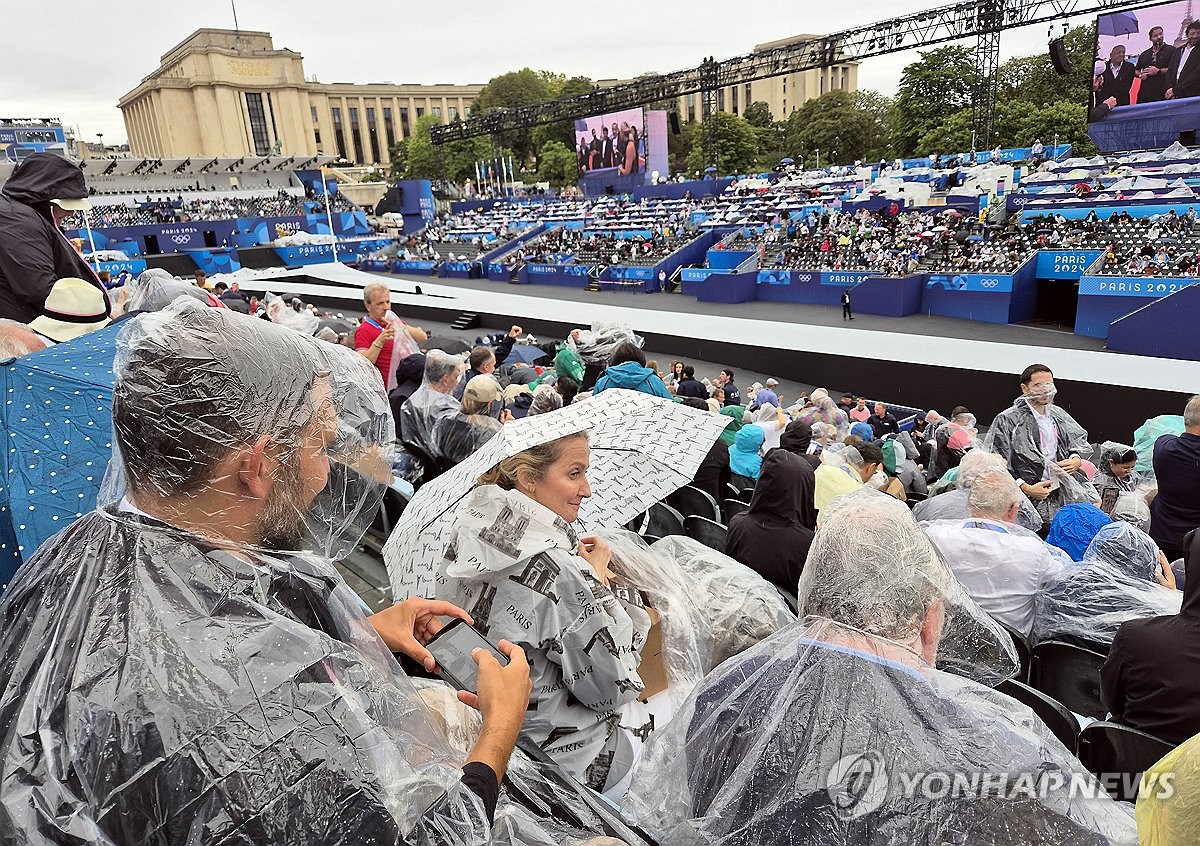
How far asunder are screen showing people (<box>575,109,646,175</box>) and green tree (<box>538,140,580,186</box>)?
380 inches

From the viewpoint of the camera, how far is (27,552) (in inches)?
54.9

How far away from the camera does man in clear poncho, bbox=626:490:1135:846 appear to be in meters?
1.08

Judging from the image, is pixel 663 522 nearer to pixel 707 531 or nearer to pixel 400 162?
pixel 707 531

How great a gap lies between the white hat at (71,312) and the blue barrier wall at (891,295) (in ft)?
46.7

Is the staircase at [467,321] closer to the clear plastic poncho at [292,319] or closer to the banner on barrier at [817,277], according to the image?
the clear plastic poncho at [292,319]

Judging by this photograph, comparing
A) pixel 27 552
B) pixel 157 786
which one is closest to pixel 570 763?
pixel 157 786

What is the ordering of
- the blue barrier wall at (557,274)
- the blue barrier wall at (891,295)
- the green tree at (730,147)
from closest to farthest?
1. the blue barrier wall at (891,295)
2. the blue barrier wall at (557,274)
3. the green tree at (730,147)

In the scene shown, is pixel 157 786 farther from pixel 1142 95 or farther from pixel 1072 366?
pixel 1142 95

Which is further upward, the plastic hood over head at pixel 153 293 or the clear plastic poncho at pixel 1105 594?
the plastic hood over head at pixel 153 293

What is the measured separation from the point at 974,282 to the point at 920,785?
577 inches

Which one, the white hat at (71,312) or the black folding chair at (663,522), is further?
the black folding chair at (663,522)

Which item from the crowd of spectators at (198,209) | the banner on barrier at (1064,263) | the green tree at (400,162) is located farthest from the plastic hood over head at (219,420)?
the green tree at (400,162)

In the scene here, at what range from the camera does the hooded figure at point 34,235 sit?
103 inches

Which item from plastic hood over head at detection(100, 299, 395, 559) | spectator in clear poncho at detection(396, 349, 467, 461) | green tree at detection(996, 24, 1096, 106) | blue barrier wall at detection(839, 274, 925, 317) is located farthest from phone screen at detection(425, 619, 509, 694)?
green tree at detection(996, 24, 1096, 106)
